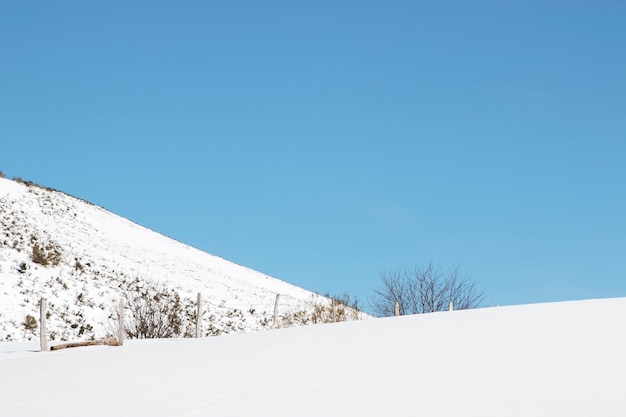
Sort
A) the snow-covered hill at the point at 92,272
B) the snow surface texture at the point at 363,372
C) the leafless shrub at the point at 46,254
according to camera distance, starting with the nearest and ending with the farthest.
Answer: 1. the snow surface texture at the point at 363,372
2. the snow-covered hill at the point at 92,272
3. the leafless shrub at the point at 46,254

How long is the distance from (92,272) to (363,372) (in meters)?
36.8

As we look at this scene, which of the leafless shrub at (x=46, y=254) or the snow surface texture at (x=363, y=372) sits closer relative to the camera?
the snow surface texture at (x=363, y=372)

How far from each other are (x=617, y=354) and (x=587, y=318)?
19.3ft

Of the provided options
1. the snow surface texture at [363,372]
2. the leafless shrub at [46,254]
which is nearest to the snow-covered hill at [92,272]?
the leafless shrub at [46,254]

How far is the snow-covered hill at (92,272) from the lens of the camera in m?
40.1

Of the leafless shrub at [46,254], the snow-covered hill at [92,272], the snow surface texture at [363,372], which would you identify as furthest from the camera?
the leafless shrub at [46,254]

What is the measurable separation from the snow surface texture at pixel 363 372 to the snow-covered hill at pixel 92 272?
16.4 meters

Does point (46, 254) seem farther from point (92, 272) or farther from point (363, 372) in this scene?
point (363, 372)

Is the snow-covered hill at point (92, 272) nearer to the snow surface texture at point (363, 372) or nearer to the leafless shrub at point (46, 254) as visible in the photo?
the leafless shrub at point (46, 254)

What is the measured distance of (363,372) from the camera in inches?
610

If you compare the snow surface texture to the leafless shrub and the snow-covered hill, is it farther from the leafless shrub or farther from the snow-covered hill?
the leafless shrub

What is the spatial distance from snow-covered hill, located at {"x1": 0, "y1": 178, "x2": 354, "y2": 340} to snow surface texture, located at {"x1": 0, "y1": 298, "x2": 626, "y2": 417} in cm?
1644

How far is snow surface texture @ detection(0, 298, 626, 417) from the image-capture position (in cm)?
1228

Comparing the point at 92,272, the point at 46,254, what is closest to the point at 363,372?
the point at 92,272
